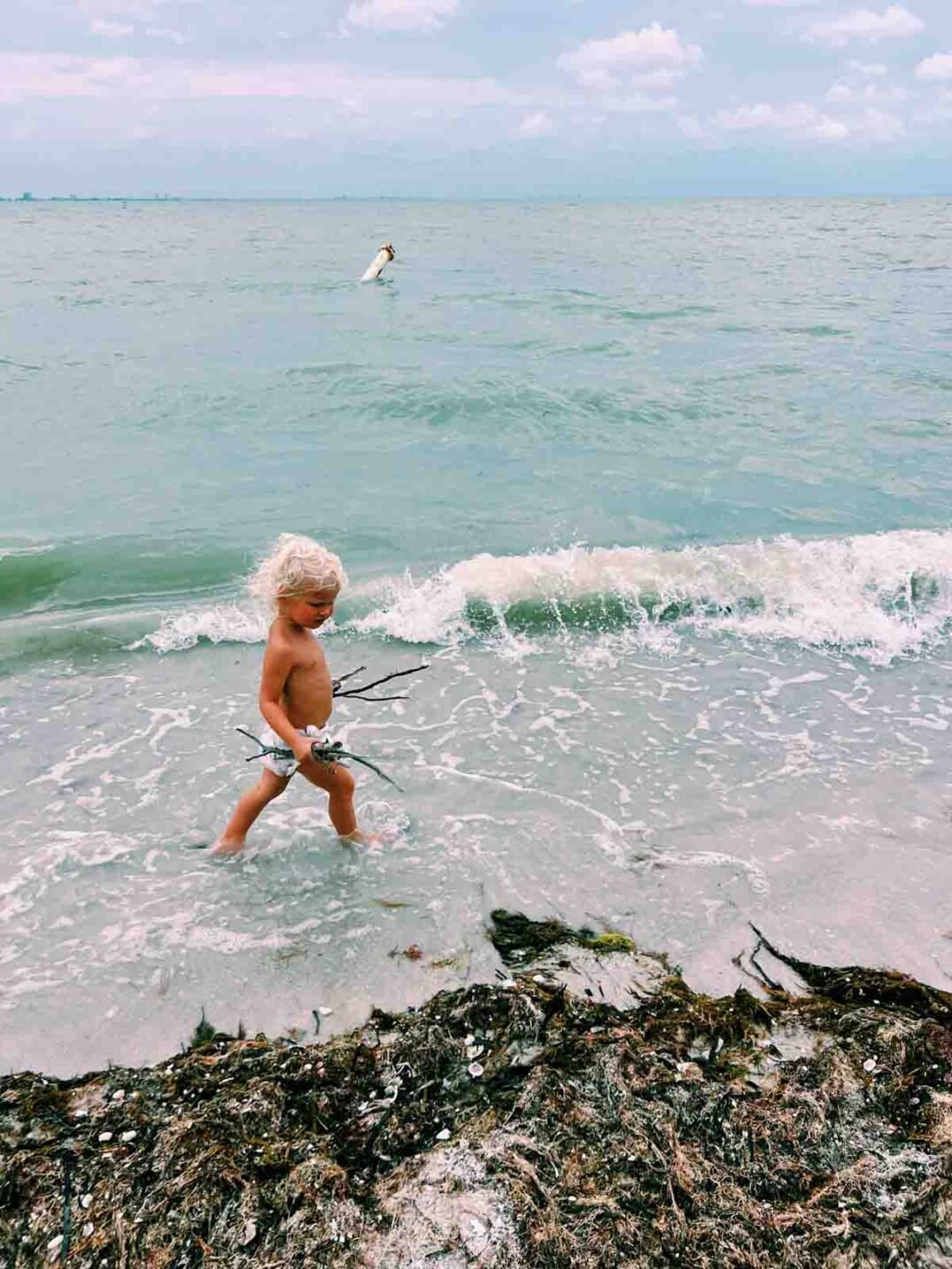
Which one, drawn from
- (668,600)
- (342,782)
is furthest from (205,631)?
(668,600)

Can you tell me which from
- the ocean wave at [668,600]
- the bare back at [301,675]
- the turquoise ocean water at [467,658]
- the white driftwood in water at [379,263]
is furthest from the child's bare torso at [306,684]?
the white driftwood in water at [379,263]

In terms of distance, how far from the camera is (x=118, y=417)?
12.7 meters

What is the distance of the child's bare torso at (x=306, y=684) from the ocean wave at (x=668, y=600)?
115 inches

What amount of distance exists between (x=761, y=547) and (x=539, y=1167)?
722 centimetres

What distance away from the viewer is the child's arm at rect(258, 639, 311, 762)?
376 centimetres

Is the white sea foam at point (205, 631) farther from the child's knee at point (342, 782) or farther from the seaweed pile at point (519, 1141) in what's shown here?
the seaweed pile at point (519, 1141)

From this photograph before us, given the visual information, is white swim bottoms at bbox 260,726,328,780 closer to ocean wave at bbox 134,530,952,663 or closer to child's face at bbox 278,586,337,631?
child's face at bbox 278,586,337,631

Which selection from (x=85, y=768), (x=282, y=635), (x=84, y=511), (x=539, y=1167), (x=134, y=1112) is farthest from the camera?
(x=84, y=511)

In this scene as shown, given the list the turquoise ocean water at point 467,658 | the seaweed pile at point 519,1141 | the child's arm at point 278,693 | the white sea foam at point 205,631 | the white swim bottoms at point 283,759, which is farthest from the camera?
the white sea foam at point 205,631

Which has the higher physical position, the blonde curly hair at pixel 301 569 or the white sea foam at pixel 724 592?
the blonde curly hair at pixel 301 569

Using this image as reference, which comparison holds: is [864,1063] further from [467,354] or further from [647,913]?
[467,354]

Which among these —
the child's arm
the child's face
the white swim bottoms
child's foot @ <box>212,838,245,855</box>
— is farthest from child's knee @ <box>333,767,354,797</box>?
the child's face

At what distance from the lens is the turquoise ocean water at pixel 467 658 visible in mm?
3871

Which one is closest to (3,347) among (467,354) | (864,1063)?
(467,354)
